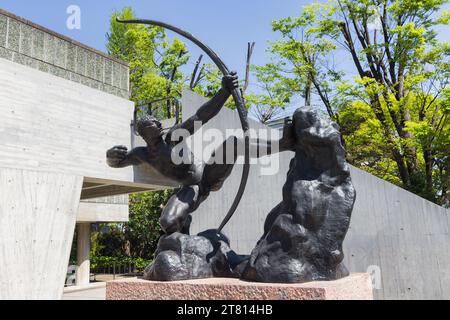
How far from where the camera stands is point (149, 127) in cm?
493

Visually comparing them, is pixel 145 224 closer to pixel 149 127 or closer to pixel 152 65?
pixel 152 65

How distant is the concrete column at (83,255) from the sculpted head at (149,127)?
39.9ft

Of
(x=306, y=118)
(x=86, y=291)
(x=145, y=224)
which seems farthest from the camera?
(x=145, y=224)

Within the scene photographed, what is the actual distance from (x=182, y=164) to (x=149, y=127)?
0.58m

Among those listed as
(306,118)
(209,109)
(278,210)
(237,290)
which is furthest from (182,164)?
(237,290)

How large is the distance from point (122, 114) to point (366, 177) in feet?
19.6

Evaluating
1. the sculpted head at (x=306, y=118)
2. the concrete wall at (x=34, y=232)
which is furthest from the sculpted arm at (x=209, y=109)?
the concrete wall at (x=34, y=232)

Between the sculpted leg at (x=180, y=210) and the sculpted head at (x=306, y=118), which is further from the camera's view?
the sculpted leg at (x=180, y=210)

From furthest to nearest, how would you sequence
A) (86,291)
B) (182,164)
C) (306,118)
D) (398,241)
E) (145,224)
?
(145,224)
(86,291)
(398,241)
(182,164)
(306,118)

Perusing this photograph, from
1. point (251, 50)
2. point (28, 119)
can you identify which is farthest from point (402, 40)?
point (28, 119)

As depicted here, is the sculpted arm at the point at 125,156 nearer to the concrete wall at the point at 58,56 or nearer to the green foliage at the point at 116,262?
the concrete wall at the point at 58,56

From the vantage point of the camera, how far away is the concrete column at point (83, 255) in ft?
50.9
